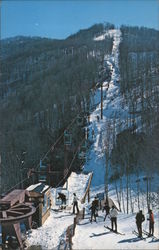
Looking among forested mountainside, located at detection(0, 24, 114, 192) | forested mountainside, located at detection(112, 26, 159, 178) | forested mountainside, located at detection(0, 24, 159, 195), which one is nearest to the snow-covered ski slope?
forested mountainside, located at detection(112, 26, 159, 178)

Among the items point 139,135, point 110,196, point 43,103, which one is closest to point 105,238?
point 110,196

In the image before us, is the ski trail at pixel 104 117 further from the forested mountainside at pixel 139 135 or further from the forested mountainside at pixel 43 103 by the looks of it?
the forested mountainside at pixel 43 103

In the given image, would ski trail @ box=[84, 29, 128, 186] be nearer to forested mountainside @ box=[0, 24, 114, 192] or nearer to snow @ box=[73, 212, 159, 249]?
forested mountainside @ box=[0, 24, 114, 192]

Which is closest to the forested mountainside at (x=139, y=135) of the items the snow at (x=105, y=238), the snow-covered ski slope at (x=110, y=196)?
the snow-covered ski slope at (x=110, y=196)

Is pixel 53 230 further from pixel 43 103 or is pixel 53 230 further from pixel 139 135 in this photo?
pixel 43 103

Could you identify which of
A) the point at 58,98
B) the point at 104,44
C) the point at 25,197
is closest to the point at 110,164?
the point at 25,197

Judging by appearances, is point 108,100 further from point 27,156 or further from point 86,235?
point 86,235

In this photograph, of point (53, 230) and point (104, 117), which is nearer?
point (53, 230)

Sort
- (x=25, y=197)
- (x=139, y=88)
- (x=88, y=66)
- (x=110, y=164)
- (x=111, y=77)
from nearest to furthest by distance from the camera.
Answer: (x=25, y=197), (x=110, y=164), (x=139, y=88), (x=111, y=77), (x=88, y=66)
